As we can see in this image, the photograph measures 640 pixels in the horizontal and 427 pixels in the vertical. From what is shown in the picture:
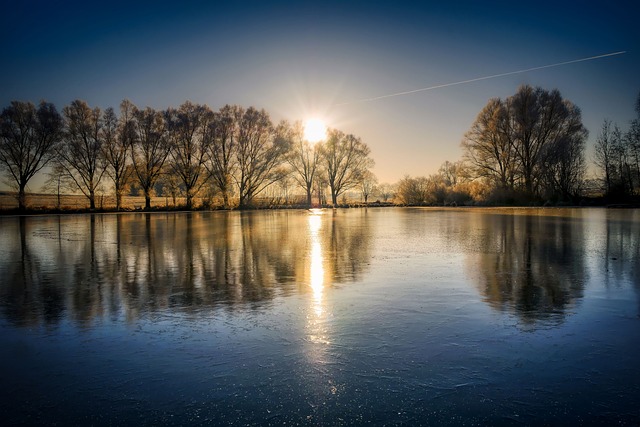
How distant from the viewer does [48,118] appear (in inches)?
1603

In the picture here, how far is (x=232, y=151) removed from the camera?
4853 centimetres

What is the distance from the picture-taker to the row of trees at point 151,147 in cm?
4022

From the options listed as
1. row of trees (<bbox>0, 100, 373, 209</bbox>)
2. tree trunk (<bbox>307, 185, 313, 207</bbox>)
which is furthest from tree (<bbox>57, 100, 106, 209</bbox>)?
tree trunk (<bbox>307, 185, 313, 207</bbox>)

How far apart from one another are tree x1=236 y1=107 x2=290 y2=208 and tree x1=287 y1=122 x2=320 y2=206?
4.38 metres

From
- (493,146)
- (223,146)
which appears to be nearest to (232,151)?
(223,146)

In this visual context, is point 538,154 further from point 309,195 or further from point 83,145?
point 83,145

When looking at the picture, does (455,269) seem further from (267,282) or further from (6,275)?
(6,275)

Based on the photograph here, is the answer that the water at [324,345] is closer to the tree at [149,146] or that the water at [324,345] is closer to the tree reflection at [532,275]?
the tree reflection at [532,275]

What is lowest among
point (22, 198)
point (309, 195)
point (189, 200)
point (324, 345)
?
point (324, 345)

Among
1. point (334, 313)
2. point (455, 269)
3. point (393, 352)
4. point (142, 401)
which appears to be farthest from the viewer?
point (455, 269)

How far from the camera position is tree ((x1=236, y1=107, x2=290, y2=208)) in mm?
48812

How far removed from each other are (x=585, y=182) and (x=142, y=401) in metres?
52.4

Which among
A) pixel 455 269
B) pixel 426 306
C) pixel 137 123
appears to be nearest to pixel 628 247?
pixel 455 269

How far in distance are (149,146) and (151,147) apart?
8.8 inches
